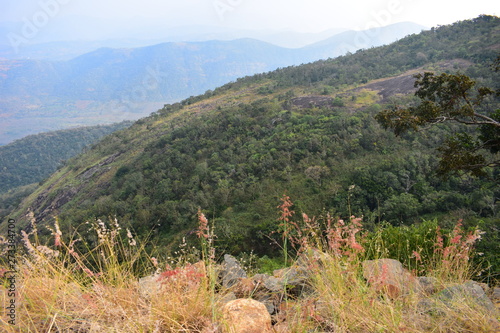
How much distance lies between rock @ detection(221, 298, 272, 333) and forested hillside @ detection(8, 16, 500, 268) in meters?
4.01

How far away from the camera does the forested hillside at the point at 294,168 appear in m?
13.0

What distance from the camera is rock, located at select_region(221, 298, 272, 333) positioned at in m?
2.21

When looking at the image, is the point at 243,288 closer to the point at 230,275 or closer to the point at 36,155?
the point at 230,275

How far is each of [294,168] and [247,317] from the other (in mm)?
16006

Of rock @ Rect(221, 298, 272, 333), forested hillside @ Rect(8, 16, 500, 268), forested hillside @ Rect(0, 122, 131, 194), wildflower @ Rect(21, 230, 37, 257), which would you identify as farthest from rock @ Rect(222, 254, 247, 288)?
forested hillside @ Rect(0, 122, 131, 194)

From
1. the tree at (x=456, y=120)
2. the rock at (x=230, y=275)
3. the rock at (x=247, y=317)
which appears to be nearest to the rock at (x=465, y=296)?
the rock at (x=247, y=317)

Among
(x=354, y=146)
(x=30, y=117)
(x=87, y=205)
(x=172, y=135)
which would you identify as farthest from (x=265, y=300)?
(x=30, y=117)

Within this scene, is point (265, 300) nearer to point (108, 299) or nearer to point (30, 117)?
point (108, 299)

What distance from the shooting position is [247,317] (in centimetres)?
232

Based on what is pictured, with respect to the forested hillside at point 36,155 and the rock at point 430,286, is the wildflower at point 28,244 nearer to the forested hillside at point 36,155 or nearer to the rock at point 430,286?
the rock at point 430,286

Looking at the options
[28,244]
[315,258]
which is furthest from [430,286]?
[28,244]

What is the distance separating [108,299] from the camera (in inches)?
89.2

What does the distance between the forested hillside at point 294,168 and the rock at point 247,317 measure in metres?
4.01

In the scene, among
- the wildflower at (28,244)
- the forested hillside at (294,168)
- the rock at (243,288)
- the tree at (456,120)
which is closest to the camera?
the wildflower at (28,244)
